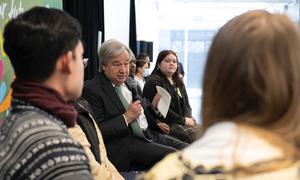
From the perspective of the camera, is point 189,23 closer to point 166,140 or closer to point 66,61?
point 166,140

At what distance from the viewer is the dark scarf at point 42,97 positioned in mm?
1014

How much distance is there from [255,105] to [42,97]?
1.82ft

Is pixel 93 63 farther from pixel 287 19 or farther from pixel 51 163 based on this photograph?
pixel 287 19

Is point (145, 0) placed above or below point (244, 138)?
above

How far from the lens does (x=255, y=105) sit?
0.71m

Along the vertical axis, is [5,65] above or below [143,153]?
above

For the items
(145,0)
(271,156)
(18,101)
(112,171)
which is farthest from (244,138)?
(145,0)

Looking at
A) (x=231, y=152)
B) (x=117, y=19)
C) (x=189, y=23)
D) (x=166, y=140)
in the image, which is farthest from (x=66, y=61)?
(x=189, y=23)

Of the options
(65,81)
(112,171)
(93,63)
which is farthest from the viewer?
(93,63)

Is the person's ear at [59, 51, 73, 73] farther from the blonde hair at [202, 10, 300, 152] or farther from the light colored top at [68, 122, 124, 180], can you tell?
the light colored top at [68, 122, 124, 180]

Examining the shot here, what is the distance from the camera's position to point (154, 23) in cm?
752

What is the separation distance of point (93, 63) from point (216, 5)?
12.9 ft

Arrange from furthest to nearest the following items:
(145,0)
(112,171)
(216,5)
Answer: (216,5) → (145,0) → (112,171)

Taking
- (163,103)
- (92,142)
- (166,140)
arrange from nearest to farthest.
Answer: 1. (92,142)
2. (166,140)
3. (163,103)
